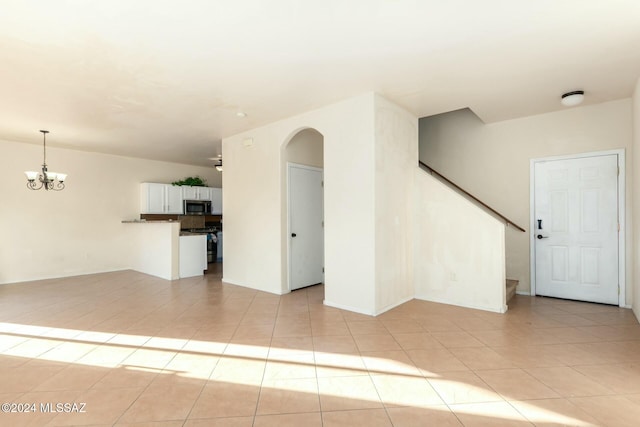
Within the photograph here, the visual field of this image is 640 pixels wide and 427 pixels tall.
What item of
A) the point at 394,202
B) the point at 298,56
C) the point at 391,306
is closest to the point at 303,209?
the point at 394,202

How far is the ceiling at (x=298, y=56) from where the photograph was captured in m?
2.32

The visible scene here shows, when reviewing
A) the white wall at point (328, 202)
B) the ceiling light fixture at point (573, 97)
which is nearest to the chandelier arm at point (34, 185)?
the white wall at point (328, 202)

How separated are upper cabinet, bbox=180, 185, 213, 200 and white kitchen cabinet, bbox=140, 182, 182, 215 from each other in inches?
5.1

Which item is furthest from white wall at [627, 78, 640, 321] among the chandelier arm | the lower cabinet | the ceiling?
the chandelier arm

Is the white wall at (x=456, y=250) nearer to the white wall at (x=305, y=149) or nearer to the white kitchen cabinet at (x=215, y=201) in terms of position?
the white wall at (x=305, y=149)

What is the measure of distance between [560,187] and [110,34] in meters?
5.61

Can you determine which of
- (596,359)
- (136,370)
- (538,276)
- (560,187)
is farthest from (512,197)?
(136,370)

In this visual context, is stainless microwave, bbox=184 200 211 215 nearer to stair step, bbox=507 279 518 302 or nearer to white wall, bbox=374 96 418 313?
white wall, bbox=374 96 418 313

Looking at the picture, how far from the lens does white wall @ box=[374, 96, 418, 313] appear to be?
3.91 meters

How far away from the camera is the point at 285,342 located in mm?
3125

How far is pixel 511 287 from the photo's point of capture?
449 cm

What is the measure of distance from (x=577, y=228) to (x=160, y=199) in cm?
819

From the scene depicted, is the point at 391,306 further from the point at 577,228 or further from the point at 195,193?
the point at 195,193

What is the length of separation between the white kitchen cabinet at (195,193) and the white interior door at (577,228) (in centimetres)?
748
